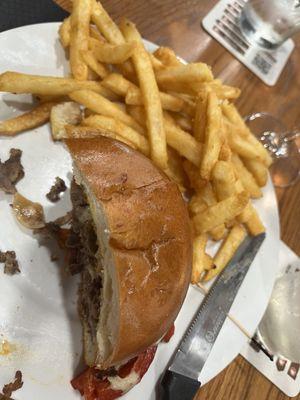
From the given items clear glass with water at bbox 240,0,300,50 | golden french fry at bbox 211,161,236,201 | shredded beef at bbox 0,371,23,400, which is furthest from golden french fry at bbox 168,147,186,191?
clear glass with water at bbox 240,0,300,50

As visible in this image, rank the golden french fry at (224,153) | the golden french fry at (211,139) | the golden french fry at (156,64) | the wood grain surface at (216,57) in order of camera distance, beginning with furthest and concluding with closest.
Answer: the wood grain surface at (216,57) → the golden french fry at (156,64) → the golden french fry at (224,153) → the golden french fry at (211,139)

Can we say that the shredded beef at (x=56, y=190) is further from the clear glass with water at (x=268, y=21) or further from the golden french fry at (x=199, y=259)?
the clear glass with water at (x=268, y=21)

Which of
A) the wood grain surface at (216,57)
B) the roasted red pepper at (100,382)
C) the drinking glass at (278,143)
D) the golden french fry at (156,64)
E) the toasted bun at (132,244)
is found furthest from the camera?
the drinking glass at (278,143)

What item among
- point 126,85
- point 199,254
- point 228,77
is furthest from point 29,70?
point 228,77

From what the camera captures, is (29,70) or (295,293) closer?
(29,70)

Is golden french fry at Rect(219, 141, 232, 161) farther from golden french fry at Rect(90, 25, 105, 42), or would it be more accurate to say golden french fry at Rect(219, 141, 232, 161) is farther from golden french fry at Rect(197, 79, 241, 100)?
golden french fry at Rect(90, 25, 105, 42)

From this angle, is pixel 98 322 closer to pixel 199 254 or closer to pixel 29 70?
pixel 199 254

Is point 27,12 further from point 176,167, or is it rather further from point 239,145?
point 239,145

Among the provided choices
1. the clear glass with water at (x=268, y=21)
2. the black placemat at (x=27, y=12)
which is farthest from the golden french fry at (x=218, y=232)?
the clear glass with water at (x=268, y=21)

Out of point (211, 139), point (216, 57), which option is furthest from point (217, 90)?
point (216, 57)
